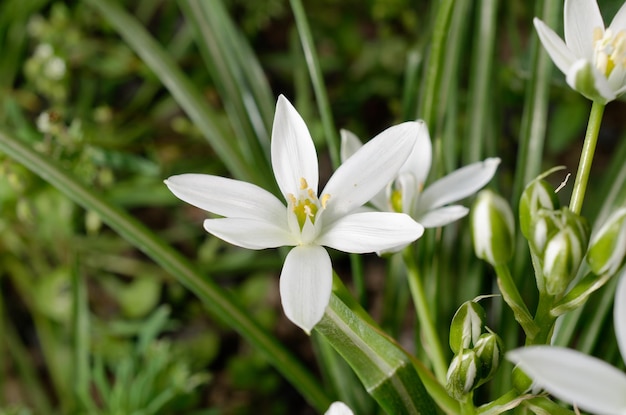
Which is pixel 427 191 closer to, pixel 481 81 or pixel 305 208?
pixel 305 208

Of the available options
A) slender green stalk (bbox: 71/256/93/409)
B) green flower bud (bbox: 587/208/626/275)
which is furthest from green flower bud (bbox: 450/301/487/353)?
slender green stalk (bbox: 71/256/93/409)

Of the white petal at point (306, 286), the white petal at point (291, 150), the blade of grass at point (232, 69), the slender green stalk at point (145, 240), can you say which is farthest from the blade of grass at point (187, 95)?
the white petal at point (306, 286)

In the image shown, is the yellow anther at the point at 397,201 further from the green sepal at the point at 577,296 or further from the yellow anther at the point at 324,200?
the green sepal at the point at 577,296

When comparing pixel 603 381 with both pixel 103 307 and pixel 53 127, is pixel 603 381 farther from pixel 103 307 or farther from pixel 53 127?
pixel 103 307

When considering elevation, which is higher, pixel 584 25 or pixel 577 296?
pixel 584 25

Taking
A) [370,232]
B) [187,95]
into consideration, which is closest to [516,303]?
[370,232]
